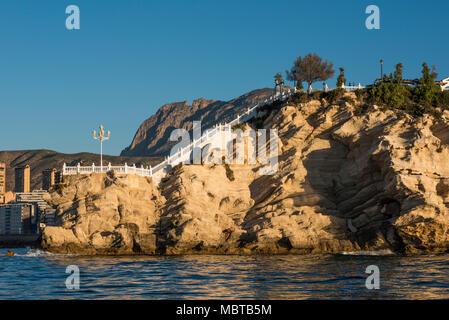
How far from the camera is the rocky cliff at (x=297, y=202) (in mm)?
44906

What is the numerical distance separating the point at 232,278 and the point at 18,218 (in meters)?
118

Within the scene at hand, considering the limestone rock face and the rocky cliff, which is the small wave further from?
the limestone rock face

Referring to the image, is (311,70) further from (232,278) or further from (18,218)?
(18,218)

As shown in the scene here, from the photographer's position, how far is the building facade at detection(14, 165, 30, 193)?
540 ft

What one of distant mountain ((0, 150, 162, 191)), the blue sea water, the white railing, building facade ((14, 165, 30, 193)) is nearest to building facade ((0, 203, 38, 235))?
building facade ((14, 165, 30, 193))

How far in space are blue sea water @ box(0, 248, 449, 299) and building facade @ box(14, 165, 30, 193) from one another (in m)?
131

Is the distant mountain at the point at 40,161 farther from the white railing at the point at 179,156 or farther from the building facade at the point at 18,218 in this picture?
the white railing at the point at 179,156

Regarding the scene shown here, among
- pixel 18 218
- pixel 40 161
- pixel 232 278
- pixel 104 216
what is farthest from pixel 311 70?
pixel 40 161

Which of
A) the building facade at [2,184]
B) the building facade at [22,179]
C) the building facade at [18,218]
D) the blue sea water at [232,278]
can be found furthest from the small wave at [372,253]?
the building facade at [22,179]

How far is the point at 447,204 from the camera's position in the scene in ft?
148

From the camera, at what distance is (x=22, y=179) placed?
166625 mm

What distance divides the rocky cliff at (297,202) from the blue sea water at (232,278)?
3.90 meters

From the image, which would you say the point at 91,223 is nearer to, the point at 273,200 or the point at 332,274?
→ the point at 273,200

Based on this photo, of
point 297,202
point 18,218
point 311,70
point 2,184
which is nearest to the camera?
point 297,202
